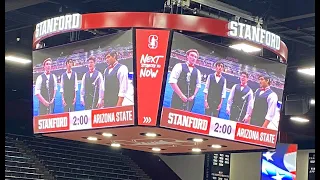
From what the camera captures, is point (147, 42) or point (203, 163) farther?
point (203, 163)

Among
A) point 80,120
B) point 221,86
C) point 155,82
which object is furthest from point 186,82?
point 80,120

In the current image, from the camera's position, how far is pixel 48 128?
6.38 meters

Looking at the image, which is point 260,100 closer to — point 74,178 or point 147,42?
point 147,42

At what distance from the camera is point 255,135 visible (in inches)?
247

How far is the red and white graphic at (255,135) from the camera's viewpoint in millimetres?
6117

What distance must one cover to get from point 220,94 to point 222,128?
1.19 ft

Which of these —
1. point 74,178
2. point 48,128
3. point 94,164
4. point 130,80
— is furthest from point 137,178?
point 130,80

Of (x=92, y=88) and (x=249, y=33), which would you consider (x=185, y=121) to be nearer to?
(x=92, y=88)

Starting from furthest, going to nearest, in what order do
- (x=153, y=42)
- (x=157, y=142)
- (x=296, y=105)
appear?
(x=296, y=105), (x=157, y=142), (x=153, y=42)

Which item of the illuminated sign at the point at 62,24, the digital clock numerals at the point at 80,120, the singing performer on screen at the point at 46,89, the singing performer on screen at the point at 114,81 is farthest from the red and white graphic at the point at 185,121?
the singing performer on screen at the point at 46,89

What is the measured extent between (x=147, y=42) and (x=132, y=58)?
0.69 feet

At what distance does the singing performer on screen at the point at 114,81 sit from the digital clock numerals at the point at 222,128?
39.6 inches

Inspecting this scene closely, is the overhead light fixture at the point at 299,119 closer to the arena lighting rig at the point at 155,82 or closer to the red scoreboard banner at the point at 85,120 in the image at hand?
the arena lighting rig at the point at 155,82

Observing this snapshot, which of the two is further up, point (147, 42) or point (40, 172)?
point (147, 42)
